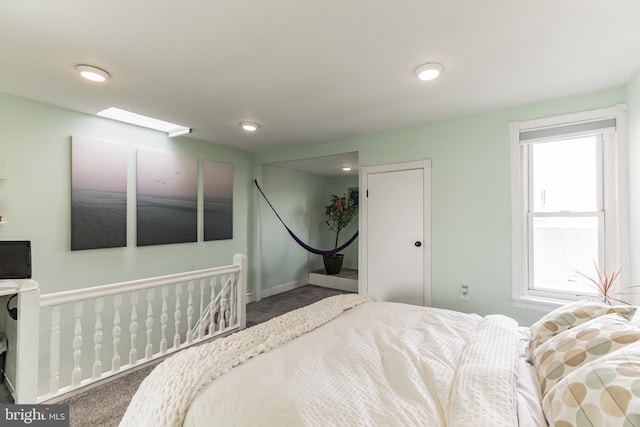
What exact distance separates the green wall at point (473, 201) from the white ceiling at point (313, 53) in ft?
0.54

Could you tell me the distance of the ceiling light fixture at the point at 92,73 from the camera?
181 cm

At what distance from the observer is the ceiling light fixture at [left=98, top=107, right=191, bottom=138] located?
2.71m

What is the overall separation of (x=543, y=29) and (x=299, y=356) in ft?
6.36

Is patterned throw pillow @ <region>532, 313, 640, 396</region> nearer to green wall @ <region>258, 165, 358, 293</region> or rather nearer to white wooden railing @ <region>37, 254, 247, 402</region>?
white wooden railing @ <region>37, 254, 247, 402</region>

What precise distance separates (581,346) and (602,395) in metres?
0.34

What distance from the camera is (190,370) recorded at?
110cm

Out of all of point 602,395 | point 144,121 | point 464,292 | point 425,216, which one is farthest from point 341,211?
point 602,395

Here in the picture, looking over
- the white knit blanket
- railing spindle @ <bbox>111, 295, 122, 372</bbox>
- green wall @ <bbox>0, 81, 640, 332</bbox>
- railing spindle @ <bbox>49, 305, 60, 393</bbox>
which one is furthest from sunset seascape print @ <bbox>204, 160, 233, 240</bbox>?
the white knit blanket

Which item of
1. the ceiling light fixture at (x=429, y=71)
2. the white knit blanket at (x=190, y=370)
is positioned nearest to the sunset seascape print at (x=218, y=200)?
the white knit blanket at (x=190, y=370)

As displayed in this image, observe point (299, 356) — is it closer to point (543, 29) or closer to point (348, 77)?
point (348, 77)

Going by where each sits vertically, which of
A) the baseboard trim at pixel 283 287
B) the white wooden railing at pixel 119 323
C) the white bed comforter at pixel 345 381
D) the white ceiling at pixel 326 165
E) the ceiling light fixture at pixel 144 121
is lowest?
the baseboard trim at pixel 283 287

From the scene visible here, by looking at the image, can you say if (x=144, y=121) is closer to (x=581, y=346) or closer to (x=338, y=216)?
(x=338, y=216)

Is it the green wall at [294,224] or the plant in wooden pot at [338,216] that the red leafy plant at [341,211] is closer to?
the plant in wooden pot at [338,216]

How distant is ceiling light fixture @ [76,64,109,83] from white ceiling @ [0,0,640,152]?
41 mm
